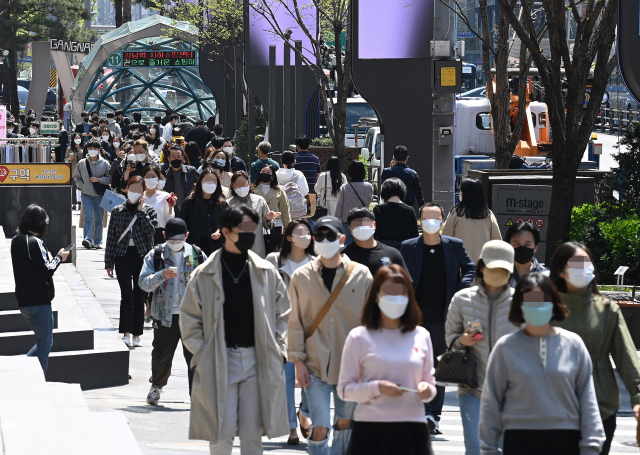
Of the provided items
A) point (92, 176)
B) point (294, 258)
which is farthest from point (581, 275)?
point (92, 176)

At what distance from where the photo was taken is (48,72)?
53.9 meters

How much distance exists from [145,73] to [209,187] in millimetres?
36643

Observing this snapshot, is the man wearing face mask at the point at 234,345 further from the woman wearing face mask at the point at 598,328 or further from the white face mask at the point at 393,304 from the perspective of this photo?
the woman wearing face mask at the point at 598,328

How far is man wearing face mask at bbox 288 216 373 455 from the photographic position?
641 centimetres

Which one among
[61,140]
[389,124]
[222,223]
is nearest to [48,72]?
[61,140]

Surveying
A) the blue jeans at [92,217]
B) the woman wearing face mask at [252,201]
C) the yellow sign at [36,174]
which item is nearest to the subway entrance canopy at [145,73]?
the blue jeans at [92,217]

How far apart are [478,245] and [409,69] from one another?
9.65 metres

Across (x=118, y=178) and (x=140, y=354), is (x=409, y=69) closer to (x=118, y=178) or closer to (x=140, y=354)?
(x=118, y=178)

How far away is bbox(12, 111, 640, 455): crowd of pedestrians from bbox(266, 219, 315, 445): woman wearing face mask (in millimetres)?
10

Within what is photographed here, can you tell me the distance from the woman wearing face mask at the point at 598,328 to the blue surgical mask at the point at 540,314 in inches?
32.2

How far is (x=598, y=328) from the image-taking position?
5.40m

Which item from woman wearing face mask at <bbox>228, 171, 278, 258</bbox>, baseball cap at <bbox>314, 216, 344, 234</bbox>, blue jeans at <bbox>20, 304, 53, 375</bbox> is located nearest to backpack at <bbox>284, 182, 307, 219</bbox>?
woman wearing face mask at <bbox>228, 171, 278, 258</bbox>

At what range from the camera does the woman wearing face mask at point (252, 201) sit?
10.8 metres

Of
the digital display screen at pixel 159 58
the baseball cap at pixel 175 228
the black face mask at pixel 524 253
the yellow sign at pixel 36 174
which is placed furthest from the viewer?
the digital display screen at pixel 159 58
